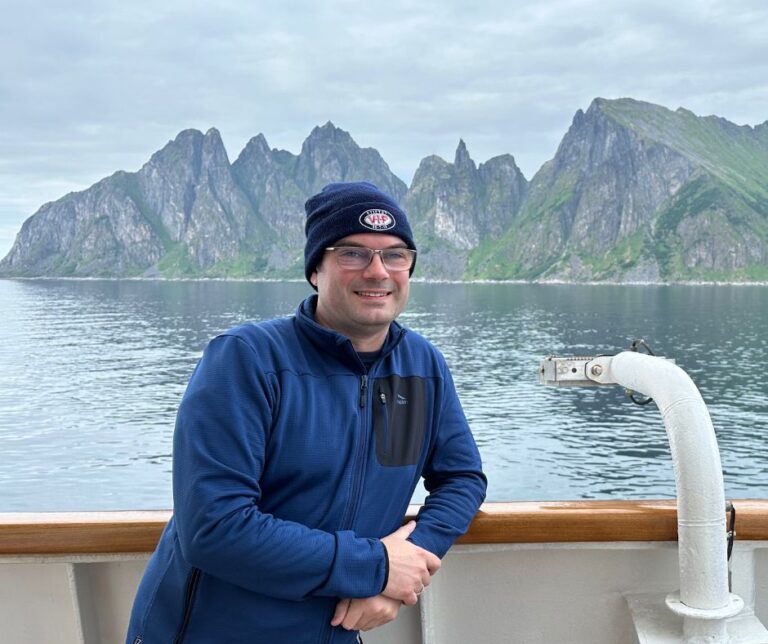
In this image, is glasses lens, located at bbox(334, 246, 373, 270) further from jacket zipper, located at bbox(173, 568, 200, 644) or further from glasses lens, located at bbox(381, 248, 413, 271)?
jacket zipper, located at bbox(173, 568, 200, 644)

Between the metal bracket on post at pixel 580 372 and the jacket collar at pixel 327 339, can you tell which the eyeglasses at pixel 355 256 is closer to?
the jacket collar at pixel 327 339

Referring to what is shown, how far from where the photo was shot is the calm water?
97.6 ft

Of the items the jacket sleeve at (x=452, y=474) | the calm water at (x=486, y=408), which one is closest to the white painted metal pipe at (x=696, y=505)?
the jacket sleeve at (x=452, y=474)

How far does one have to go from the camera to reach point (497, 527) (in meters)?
2.63

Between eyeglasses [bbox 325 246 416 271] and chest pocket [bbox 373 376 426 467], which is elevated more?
eyeglasses [bbox 325 246 416 271]

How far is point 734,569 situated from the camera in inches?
105

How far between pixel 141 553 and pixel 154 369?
57.9m

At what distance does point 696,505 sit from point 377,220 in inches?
53.9

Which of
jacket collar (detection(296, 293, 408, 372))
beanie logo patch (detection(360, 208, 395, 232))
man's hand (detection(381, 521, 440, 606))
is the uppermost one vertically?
beanie logo patch (detection(360, 208, 395, 232))

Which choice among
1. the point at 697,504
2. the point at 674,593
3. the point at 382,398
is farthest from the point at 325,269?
the point at 674,593

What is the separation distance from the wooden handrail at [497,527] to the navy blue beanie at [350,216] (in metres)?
0.99

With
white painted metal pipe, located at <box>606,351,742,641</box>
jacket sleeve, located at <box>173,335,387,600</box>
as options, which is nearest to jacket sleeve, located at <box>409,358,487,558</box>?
jacket sleeve, located at <box>173,335,387,600</box>

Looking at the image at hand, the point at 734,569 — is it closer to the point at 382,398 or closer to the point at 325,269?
the point at 382,398

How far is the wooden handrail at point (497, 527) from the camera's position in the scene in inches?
101
